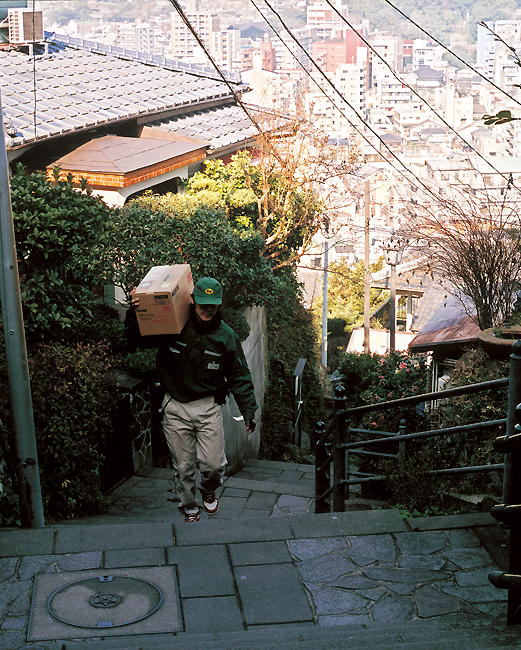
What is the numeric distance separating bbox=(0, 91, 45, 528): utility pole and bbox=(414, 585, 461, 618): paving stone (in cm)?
283

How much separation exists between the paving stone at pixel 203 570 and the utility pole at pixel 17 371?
143 centimetres

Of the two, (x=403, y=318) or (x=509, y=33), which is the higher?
(x=509, y=33)

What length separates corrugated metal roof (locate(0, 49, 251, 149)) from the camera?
12109mm

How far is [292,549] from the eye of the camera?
164 inches

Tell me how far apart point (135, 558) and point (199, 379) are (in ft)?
4.59

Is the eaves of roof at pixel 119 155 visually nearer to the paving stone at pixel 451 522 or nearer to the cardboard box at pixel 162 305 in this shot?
the cardboard box at pixel 162 305

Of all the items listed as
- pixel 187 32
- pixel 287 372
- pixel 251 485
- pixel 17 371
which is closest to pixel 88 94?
pixel 287 372

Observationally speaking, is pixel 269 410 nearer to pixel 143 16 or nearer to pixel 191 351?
pixel 191 351

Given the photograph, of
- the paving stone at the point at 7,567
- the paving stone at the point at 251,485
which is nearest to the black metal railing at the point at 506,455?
the paving stone at the point at 7,567

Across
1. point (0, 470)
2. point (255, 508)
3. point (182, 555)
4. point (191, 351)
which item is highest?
point (191, 351)

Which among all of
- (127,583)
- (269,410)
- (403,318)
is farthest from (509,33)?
(127,583)

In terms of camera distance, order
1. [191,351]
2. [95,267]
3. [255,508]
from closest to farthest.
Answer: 1. [191,351]
2. [255,508]
3. [95,267]

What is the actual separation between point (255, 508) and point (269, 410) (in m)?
6.85

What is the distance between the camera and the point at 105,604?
3543 mm
